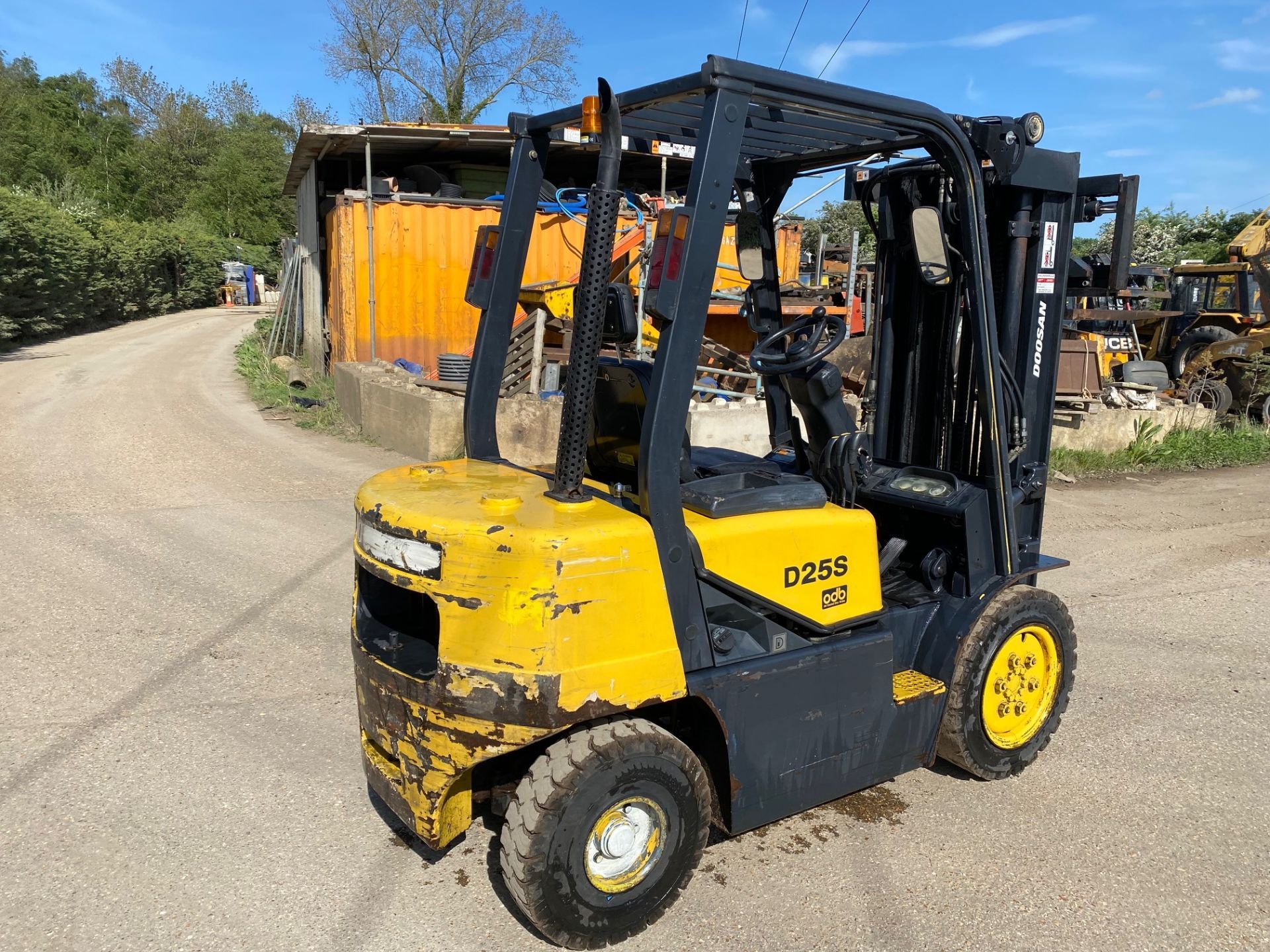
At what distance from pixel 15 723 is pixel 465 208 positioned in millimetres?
11504

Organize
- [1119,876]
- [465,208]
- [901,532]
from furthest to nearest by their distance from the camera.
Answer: [465,208] → [901,532] → [1119,876]

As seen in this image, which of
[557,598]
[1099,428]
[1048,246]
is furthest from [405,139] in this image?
[557,598]

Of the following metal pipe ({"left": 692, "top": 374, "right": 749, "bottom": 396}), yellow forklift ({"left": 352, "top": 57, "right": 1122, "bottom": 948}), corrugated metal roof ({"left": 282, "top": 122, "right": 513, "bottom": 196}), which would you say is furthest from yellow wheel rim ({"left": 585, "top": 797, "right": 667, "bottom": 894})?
corrugated metal roof ({"left": 282, "top": 122, "right": 513, "bottom": 196})

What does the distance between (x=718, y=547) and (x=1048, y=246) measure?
7.58ft

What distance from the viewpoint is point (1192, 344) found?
16.9 metres

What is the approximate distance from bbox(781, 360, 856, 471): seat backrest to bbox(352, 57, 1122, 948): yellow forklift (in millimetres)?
18

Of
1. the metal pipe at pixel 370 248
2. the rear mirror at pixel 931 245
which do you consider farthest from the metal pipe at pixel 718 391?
the rear mirror at pixel 931 245

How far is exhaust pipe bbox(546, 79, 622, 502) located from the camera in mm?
2838

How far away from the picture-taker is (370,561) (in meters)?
3.16

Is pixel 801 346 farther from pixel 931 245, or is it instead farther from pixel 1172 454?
pixel 1172 454

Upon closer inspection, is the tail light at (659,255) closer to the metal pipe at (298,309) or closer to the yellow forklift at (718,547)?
the yellow forklift at (718,547)

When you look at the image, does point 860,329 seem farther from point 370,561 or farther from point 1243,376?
point 370,561

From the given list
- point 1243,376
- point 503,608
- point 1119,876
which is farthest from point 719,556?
point 1243,376

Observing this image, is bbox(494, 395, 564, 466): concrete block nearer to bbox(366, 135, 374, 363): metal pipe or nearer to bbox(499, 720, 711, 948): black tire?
bbox(366, 135, 374, 363): metal pipe
